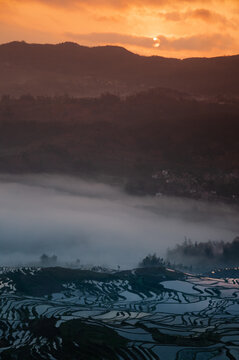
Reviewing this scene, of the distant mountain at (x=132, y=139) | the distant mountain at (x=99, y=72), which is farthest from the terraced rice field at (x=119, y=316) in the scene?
the distant mountain at (x=99, y=72)


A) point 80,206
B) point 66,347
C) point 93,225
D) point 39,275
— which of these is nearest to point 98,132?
point 80,206

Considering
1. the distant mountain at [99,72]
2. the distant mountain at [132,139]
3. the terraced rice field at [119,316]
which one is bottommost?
the terraced rice field at [119,316]

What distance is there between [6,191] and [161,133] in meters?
17.7

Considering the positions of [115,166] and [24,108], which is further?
[24,108]

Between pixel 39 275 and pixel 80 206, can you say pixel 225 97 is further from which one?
pixel 39 275

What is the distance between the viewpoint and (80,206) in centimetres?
4994

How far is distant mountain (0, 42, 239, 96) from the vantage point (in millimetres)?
55875

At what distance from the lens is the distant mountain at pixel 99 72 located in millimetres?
55875

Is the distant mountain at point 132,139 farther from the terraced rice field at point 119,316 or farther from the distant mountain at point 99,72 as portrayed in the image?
the terraced rice field at point 119,316

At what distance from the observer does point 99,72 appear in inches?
2402

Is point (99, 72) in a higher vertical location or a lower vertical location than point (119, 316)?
higher

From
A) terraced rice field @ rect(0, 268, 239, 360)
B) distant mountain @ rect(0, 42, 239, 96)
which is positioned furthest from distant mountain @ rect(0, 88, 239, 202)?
terraced rice field @ rect(0, 268, 239, 360)

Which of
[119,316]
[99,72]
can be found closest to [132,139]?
[99,72]

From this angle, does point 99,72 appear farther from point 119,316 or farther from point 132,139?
point 119,316
